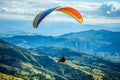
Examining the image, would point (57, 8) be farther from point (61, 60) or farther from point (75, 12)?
point (61, 60)

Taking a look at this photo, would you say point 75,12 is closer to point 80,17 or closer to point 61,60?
point 80,17

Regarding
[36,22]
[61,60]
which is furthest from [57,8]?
[61,60]

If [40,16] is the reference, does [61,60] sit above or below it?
below

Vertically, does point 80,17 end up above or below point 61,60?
above

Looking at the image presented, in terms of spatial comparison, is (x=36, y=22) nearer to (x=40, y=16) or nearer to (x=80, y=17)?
(x=40, y=16)

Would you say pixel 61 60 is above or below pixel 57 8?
below

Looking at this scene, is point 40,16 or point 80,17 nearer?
point 40,16

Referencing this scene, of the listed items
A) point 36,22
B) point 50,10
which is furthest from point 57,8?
point 36,22

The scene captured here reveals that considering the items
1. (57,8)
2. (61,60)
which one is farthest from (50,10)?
(61,60)
